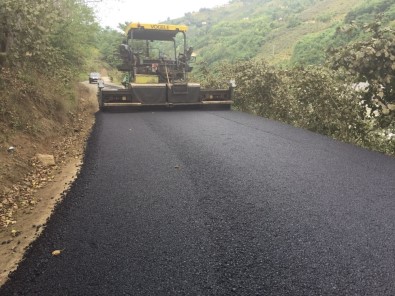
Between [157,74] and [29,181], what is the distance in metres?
8.36

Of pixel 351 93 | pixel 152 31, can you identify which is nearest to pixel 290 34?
pixel 152 31

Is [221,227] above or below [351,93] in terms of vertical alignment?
below

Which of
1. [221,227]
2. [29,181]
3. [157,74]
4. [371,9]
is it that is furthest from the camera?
[371,9]

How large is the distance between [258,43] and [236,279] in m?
67.2

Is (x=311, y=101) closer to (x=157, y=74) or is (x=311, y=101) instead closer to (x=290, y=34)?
(x=157, y=74)

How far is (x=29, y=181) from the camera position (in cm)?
466

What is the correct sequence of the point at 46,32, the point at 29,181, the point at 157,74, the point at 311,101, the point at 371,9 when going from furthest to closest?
1. the point at 371,9
2. the point at 157,74
3. the point at 46,32
4. the point at 311,101
5. the point at 29,181

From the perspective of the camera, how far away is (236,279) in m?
2.30

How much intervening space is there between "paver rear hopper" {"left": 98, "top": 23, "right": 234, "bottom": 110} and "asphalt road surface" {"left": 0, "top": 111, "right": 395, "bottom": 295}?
5324 mm

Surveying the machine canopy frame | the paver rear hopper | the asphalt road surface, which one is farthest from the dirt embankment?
the machine canopy frame

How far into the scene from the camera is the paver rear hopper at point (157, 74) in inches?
422

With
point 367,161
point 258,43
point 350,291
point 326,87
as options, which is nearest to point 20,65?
point 326,87

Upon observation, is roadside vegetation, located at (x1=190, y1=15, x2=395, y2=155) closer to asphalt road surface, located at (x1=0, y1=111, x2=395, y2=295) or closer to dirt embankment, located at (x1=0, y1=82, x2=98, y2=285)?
asphalt road surface, located at (x1=0, y1=111, x2=395, y2=295)

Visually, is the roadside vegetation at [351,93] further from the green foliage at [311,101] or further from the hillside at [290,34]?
the hillside at [290,34]
